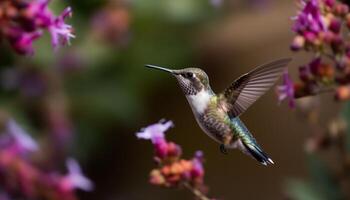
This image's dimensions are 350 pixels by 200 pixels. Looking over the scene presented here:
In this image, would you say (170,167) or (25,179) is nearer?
(170,167)

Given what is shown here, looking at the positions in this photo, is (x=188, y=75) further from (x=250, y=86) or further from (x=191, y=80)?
(x=250, y=86)

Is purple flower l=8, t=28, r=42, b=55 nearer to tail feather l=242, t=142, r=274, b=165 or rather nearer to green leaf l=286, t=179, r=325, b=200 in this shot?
tail feather l=242, t=142, r=274, b=165

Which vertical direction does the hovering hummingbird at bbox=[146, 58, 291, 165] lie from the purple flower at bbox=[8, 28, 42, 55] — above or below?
below

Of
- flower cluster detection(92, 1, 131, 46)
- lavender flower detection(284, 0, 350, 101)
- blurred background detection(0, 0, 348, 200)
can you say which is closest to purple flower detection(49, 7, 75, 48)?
lavender flower detection(284, 0, 350, 101)

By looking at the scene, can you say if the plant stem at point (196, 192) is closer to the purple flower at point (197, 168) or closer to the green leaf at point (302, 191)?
the purple flower at point (197, 168)

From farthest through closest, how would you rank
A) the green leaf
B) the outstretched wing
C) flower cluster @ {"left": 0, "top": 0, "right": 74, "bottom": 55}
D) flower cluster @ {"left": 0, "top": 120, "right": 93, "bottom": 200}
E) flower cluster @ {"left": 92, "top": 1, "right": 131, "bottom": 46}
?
flower cluster @ {"left": 92, "top": 1, "right": 131, "bottom": 46}
the green leaf
flower cluster @ {"left": 0, "top": 120, "right": 93, "bottom": 200}
flower cluster @ {"left": 0, "top": 0, "right": 74, "bottom": 55}
the outstretched wing

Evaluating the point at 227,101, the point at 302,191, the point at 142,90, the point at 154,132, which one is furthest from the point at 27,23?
the point at 142,90
